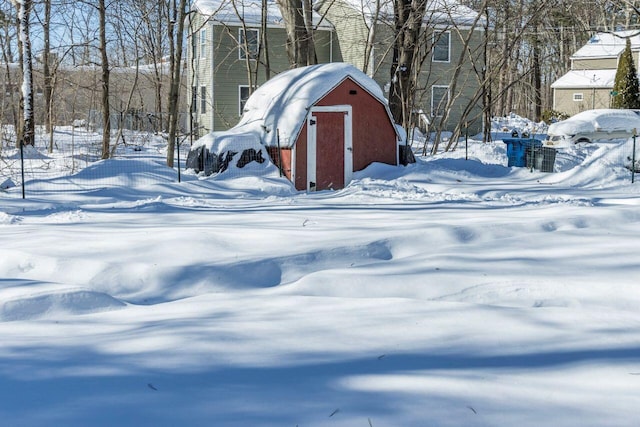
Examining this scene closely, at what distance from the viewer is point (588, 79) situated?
160ft

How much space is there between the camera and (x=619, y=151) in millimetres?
19953

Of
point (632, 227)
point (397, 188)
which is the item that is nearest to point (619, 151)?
point (397, 188)

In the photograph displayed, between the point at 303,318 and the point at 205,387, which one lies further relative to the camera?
the point at 303,318

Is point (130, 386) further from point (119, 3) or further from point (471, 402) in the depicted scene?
point (119, 3)

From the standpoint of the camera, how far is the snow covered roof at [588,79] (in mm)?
47844

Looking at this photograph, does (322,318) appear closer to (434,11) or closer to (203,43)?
(434,11)

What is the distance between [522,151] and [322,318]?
1638 cm

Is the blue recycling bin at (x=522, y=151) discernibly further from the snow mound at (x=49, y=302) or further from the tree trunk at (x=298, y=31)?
the snow mound at (x=49, y=302)

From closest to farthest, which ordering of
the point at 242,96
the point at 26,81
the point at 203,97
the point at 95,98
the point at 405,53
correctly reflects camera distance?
the point at 405,53, the point at 26,81, the point at 242,96, the point at 203,97, the point at 95,98

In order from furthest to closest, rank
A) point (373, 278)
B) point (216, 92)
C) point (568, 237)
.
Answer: point (216, 92), point (568, 237), point (373, 278)

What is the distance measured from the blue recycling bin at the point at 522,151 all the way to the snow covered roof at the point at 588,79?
2974 cm

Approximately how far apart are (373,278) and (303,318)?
1.61m

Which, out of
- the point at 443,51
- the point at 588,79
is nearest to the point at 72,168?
the point at 443,51

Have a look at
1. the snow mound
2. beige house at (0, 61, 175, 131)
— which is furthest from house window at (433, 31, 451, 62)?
the snow mound
